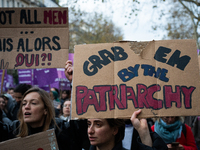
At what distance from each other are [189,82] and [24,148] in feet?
5.02

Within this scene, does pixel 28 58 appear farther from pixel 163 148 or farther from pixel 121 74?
pixel 163 148

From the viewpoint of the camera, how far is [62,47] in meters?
2.56

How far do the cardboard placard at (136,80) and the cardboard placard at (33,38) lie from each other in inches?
29.5

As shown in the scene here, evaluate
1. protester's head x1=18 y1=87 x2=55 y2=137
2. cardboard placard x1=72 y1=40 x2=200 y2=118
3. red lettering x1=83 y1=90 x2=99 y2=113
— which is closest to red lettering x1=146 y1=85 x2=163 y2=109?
cardboard placard x1=72 y1=40 x2=200 y2=118

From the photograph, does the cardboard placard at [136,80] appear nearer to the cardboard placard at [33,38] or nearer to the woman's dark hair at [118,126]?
the woman's dark hair at [118,126]

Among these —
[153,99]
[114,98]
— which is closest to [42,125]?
[114,98]

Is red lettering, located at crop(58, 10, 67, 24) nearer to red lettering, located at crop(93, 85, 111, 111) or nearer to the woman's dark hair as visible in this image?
red lettering, located at crop(93, 85, 111, 111)

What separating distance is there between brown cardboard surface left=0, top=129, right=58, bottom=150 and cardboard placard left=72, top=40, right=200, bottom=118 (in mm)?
515

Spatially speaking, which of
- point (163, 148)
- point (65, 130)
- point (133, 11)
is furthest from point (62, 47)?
point (133, 11)

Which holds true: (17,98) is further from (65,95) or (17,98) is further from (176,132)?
(176,132)

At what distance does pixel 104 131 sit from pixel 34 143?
644 millimetres

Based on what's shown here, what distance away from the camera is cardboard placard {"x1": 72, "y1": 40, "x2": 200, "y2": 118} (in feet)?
5.74

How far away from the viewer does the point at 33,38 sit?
256 centimetres

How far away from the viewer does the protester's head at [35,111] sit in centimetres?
243
